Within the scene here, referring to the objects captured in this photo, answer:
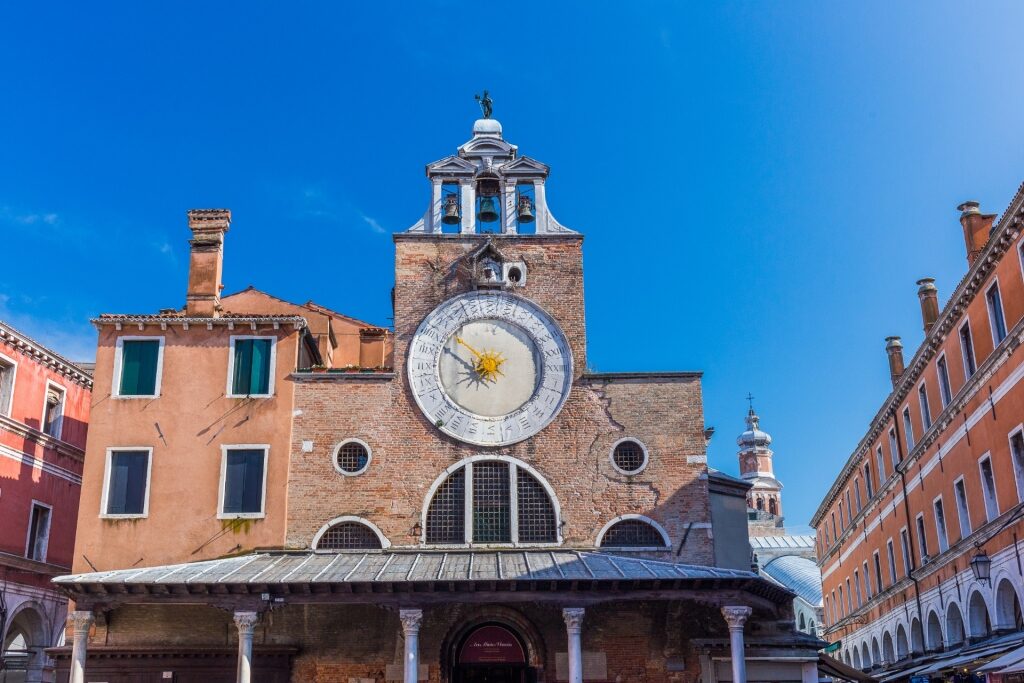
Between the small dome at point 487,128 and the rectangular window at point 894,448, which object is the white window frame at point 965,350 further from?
the small dome at point 487,128

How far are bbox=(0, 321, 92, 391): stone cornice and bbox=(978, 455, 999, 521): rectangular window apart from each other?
88.4ft

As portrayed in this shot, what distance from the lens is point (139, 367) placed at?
26.0 m

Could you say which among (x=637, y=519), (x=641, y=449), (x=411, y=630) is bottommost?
(x=411, y=630)

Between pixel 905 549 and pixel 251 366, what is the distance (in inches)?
909

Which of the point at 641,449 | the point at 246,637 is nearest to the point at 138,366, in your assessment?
the point at 246,637

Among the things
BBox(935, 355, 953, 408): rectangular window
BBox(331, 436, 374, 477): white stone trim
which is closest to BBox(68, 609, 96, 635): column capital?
BBox(331, 436, 374, 477): white stone trim

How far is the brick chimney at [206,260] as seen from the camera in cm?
2720

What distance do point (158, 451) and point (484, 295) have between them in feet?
28.3

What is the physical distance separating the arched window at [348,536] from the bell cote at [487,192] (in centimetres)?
754

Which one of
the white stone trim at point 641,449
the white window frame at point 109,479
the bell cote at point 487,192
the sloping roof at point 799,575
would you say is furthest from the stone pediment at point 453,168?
the sloping roof at point 799,575

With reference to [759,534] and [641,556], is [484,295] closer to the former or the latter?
[641,556]

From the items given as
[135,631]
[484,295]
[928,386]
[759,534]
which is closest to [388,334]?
[484,295]

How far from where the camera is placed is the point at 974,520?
2828 centimetres

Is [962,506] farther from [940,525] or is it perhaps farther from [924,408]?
[924,408]
